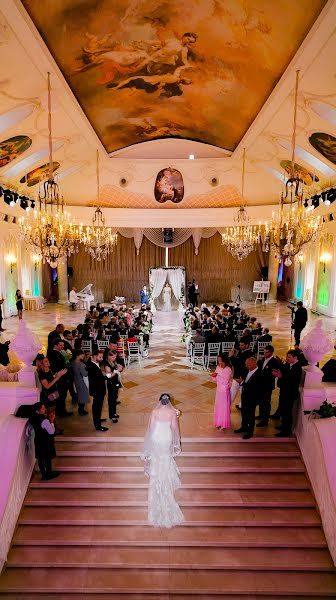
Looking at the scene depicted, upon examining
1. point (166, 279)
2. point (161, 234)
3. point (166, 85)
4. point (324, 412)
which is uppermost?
point (166, 85)

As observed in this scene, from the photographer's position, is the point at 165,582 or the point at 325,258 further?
the point at 325,258

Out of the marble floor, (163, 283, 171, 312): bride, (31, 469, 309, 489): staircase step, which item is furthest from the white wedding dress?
(163, 283, 171, 312): bride

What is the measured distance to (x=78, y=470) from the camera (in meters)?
6.22

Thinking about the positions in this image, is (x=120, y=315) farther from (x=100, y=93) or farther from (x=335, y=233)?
(x=335, y=233)

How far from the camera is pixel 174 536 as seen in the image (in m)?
5.33

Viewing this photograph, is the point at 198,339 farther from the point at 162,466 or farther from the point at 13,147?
the point at 13,147

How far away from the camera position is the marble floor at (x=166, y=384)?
703 cm

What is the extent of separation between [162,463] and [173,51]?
850 cm

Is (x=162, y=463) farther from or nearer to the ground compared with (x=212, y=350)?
nearer to the ground

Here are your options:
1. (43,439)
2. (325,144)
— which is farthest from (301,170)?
(43,439)

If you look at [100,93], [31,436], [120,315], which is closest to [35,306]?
[120,315]

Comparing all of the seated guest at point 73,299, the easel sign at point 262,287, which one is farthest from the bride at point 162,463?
the easel sign at point 262,287

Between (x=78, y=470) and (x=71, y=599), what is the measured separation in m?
1.79

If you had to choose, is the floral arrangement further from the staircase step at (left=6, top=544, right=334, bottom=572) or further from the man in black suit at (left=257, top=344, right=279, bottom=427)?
the staircase step at (left=6, top=544, right=334, bottom=572)
